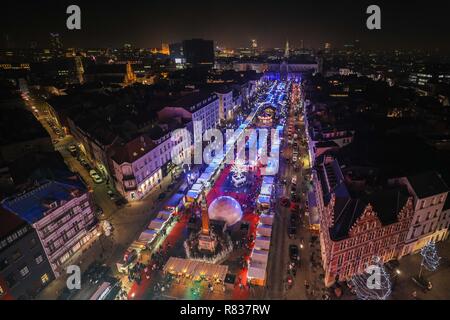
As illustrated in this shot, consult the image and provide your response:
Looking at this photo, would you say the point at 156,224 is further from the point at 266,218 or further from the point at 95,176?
the point at 95,176

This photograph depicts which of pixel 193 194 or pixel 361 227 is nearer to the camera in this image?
pixel 361 227

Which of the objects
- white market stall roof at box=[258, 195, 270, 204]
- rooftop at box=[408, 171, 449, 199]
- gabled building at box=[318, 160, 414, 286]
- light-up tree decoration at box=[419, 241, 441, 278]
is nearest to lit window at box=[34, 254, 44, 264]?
white market stall roof at box=[258, 195, 270, 204]

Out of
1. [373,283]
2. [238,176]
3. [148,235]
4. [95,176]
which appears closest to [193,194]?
[238,176]

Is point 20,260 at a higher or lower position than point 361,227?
lower

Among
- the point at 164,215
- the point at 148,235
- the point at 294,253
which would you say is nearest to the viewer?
the point at 294,253

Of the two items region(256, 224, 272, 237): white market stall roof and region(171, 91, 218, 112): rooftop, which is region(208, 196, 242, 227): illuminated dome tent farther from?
region(171, 91, 218, 112): rooftop
